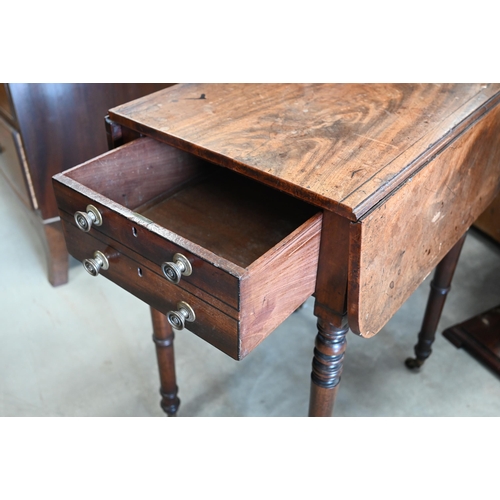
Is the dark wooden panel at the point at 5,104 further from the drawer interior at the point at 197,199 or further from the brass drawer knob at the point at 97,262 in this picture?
the brass drawer knob at the point at 97,262

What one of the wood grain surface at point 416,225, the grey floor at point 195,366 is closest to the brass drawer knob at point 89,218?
the wood grain surface at point 416,225

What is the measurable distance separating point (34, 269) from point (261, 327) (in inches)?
55.2

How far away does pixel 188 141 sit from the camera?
3.18 ft

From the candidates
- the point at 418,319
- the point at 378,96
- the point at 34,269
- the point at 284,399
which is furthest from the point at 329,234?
the point at 34,269

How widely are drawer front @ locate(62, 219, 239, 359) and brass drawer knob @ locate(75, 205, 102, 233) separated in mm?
47

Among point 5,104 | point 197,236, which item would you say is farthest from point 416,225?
point 5,104

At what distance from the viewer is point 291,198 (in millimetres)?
1165

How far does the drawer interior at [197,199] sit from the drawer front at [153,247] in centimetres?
5

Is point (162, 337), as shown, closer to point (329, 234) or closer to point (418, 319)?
point (329, 234)

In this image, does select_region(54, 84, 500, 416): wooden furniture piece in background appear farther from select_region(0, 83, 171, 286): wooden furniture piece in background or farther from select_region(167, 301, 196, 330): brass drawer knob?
select_region(0, 83, 171, 286): wooden furniture piece in background

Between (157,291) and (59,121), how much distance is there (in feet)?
3.05

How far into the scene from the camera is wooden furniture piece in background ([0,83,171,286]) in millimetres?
1580

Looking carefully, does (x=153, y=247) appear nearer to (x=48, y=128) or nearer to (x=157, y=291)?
(x=157, y=291)

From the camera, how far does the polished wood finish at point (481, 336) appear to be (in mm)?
1691
